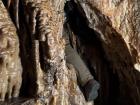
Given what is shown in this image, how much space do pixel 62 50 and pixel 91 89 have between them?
2.15 feet

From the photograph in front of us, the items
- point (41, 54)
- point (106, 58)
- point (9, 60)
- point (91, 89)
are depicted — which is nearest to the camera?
point (9, 60)

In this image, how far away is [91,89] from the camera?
339cm

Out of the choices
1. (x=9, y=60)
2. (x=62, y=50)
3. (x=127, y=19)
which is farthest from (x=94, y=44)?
(x=9, y=60)

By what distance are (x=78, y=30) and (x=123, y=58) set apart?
0.46 m

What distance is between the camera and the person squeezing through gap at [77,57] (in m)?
3.38

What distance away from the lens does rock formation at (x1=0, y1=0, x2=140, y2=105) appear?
8.95ft

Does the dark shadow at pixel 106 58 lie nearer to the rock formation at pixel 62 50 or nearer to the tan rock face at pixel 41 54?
the rock formation at pixel 62 50

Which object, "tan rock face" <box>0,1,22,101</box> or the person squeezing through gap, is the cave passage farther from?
"tan rock face" <box>0,1,22,101</box>

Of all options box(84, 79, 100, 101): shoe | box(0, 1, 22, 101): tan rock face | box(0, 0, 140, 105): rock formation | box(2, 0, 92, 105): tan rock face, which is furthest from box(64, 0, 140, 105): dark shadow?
box(0, 1, 22, 101): tan rock face

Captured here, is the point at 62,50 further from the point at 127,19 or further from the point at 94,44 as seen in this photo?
the point at 94,44

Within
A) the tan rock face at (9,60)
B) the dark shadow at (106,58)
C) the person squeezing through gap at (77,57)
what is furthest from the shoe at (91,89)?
the tan rock face at (9,60)

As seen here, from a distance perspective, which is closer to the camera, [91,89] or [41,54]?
[41,54]

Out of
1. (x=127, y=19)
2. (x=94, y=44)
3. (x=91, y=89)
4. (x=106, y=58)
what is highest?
(x=127, y=19)

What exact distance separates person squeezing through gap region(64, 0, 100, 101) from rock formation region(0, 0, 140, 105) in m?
0.01
